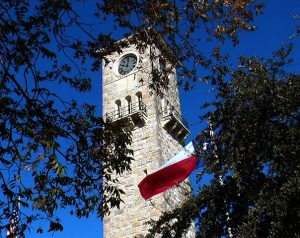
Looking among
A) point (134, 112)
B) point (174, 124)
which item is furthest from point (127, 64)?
point (174, 124)

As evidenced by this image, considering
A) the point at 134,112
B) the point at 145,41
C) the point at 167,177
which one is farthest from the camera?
the point at 134,112

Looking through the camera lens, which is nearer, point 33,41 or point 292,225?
point 33,41

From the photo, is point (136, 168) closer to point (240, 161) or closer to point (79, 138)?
point (240, 161)

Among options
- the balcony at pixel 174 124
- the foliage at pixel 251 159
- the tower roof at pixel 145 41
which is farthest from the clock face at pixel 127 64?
the tower roof at pixel 145 41

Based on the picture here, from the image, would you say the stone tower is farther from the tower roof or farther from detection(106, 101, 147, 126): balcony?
the tower roof

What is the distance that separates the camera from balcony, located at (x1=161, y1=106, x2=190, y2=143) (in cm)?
2562

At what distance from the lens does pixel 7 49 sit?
809 cm

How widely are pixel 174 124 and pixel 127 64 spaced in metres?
4.47

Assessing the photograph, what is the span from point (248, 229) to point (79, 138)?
11.9ft

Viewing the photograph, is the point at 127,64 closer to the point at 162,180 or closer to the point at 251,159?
the point at 162,180

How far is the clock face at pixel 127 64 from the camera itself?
2784cm

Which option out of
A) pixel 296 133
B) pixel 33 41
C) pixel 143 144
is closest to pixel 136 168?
pixel 143 144

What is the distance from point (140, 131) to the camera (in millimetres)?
25016

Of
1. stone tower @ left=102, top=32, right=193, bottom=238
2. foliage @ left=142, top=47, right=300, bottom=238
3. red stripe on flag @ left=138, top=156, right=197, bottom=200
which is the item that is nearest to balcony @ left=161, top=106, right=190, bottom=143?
stone tower @ left=102, top=32, right=193, bottom=238
